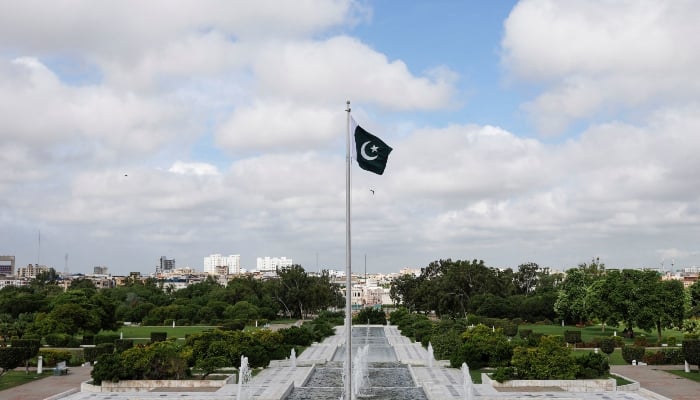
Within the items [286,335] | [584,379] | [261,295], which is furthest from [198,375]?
[261,295]

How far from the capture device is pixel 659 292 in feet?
130

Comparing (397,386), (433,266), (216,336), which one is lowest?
(397,386)

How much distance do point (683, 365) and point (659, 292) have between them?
454 inches

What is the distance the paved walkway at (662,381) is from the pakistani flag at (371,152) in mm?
13037

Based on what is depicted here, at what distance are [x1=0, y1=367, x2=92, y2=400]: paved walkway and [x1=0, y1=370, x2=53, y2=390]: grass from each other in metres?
0.35

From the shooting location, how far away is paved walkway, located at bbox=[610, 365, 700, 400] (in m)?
21.7

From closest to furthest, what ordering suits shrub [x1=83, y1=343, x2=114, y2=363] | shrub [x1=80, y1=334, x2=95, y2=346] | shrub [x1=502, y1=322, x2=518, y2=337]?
shrub [x1=83, y1=343, x2=114, y2=363]
shrub [x1=80, y1=334, x2=95, y2=346]
shrub [x1=502, y1=322, x2=518, y2=337]

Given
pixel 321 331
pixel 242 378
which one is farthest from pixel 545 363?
pixel 321 331

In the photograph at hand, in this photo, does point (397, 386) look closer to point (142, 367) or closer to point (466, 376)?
point (466, 376)

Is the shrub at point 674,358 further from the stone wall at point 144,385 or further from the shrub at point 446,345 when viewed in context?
the stone wall at point 144,385

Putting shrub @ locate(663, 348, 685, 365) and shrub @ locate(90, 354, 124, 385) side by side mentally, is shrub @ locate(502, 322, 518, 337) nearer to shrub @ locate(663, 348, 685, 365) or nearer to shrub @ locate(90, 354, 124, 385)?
shrub @ locate(663, 348, 685, 365)

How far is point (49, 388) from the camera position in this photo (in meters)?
23.4

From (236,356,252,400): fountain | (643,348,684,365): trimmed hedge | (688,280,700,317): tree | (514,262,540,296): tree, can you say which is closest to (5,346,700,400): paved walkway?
(236,356,252,400): fountain

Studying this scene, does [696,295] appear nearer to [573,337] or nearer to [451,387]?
[573,337]
